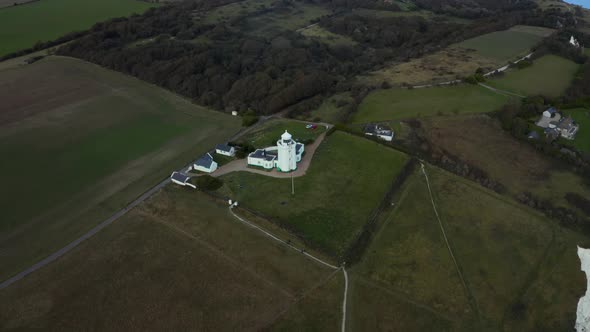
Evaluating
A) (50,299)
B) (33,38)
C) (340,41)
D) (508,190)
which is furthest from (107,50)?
(508,190)

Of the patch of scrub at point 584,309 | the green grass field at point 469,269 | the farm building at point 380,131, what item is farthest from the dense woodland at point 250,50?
the patch of scrub at point 584,309

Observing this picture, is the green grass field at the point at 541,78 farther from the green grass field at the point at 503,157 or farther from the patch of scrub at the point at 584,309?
the patch of scrub at the point at 584,309

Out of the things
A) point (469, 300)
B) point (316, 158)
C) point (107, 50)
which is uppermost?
point (107, 50)

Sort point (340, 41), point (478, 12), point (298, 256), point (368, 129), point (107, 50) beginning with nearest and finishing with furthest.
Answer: point (298, 256)
point (368, 129)
point (107, 50)
point (340, 41)
point (478, 12)

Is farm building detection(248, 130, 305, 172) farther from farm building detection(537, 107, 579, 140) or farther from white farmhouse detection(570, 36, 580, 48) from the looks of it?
white farmhouse detection(570, 36, 580, 48)

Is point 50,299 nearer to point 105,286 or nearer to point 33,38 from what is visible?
point 105,286

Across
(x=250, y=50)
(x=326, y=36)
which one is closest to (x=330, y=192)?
(x=250, y=50)

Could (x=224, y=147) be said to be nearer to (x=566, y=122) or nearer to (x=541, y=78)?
(x=566, y=122)
